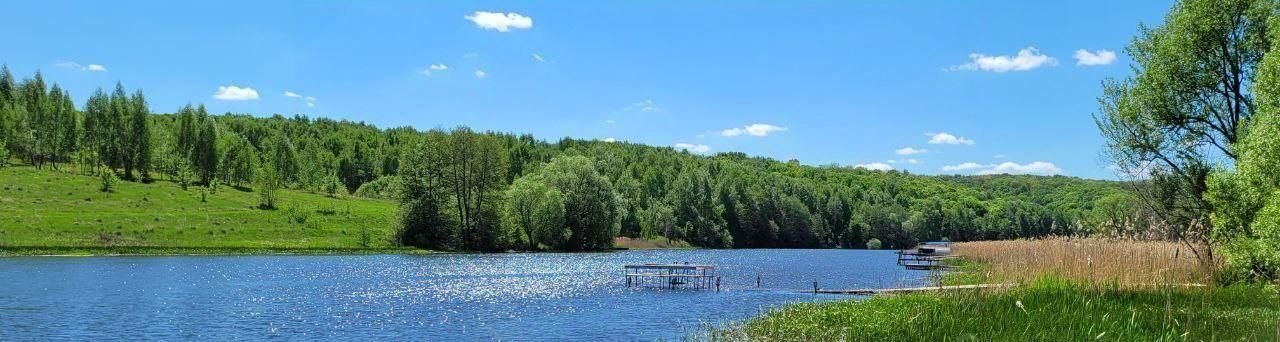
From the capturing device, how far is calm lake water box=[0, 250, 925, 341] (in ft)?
97.0

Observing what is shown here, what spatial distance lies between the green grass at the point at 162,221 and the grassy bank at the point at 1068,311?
7818 cm

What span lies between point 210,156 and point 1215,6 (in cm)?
14491

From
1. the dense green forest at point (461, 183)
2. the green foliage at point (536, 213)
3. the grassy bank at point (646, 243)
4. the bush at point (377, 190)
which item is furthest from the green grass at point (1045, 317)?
the bush at point (377, 190)

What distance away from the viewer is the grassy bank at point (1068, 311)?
1727 cm

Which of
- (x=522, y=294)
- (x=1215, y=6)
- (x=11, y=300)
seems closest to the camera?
(x=1215, y=6)

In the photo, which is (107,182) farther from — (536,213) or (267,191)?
(536,213)

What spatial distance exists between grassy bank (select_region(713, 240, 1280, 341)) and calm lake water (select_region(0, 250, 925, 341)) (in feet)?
21.3

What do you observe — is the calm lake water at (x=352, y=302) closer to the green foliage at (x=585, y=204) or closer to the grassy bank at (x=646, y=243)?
the green foliage at (x=585, y=204)

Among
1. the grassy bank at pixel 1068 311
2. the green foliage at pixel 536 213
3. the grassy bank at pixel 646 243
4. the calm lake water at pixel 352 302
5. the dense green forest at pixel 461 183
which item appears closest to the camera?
the grassy bank at pixel 1068 311

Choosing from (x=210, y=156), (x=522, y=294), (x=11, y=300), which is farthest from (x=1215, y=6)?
(x=210, y=156)

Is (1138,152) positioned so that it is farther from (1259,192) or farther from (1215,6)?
(1259,192)

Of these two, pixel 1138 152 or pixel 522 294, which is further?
pixel 522 294

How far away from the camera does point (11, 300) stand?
37812 mm

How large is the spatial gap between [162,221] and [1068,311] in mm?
97545
